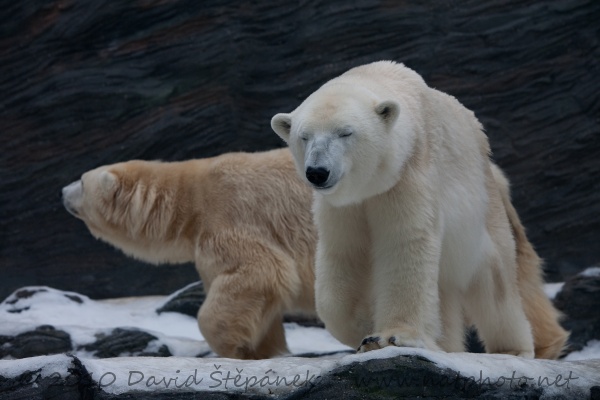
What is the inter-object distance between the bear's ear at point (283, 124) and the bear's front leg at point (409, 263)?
0.46 metres

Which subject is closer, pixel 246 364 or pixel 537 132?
pixel 246 364

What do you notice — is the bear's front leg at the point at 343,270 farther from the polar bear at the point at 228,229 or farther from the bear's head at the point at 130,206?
the bear's head at the point at 130,206

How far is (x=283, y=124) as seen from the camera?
3764mm

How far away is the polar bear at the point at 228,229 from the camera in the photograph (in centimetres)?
562

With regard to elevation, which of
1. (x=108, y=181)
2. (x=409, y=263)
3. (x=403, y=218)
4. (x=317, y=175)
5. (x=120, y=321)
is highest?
(x=317, y=175)

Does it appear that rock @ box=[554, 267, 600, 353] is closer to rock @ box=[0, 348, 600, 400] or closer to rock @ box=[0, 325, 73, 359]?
rock @ box=[0, 348, 600, 400]

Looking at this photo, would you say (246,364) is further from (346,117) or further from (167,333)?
(167,333)

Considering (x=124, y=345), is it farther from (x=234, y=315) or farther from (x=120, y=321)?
(x=120, y=321)

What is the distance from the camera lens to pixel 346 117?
11.5ft

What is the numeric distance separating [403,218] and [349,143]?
37 cm

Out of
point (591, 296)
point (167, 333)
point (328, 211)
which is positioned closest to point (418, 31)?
point (591, 296)

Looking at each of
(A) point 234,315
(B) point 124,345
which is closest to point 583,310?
(A) point 234,315

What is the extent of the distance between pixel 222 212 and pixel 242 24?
8.42 ft

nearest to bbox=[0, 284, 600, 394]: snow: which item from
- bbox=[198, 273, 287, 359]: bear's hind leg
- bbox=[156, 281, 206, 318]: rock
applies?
bbox=[198, 273, 287, 359]: bear's hind leg
